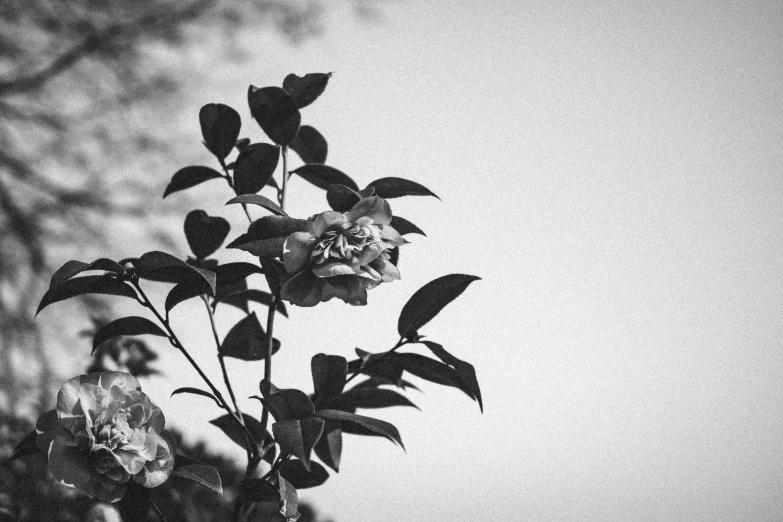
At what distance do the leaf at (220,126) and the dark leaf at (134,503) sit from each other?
15.6 inches

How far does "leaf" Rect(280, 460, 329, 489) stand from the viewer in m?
0.65

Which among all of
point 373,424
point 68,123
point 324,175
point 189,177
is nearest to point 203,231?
point 189,177

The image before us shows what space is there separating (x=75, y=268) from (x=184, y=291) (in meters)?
0.11

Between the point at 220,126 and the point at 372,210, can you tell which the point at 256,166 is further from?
the point at 372,210

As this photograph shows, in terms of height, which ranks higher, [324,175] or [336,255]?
[324,175]

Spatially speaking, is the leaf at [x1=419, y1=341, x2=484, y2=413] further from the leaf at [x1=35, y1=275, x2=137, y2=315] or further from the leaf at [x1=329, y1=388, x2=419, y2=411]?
the leaf at [x1=35, y1=275, x2=137, y2=315]

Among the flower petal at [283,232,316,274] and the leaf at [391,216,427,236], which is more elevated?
the leaf at [391,216,427,236]

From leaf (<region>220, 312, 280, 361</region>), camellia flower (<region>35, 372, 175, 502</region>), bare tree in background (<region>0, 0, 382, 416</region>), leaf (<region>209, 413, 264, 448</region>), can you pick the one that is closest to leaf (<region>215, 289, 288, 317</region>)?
leaf (<region>220, 312, 280, 361</region>)

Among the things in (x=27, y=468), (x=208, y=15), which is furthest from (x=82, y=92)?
(x=27, y=468)

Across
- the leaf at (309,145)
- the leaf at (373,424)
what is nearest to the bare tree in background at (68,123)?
the leaf at (309,145)

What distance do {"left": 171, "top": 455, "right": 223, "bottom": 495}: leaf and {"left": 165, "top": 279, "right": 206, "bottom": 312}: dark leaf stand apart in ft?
0.53

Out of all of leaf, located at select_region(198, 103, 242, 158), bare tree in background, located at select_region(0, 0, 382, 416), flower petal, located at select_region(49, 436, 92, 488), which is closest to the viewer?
Result: flower petal, located at select_region(49, 436, 92, 488)

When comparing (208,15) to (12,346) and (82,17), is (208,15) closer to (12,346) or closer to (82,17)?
(82,17)

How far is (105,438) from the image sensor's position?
20.0 inches
